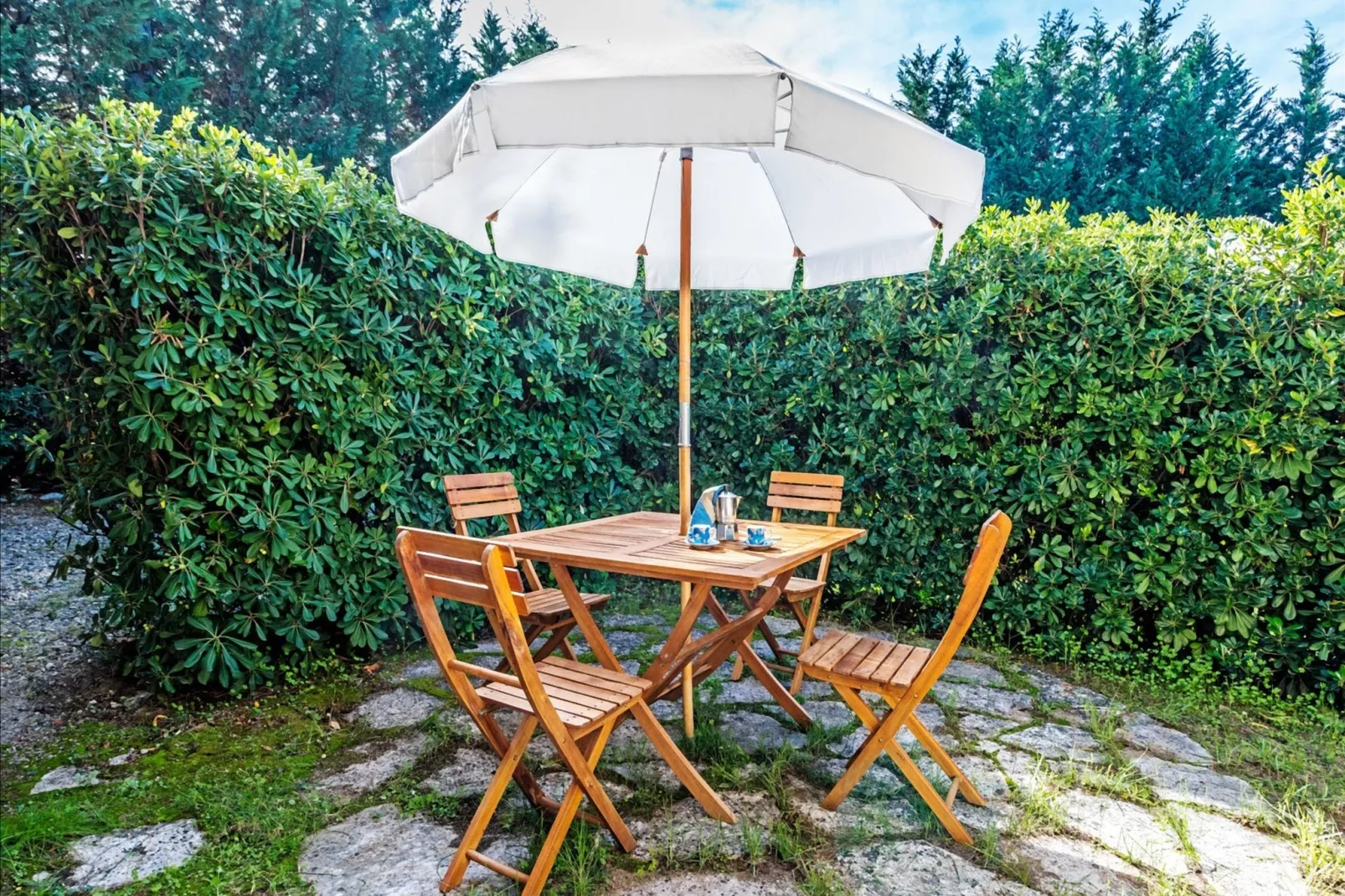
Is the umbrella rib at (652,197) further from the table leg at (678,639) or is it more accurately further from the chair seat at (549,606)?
the table leg at (678,639)

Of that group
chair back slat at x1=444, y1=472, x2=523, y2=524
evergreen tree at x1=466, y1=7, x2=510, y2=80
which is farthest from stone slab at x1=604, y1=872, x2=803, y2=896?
evergreen tree at x1=466, y1=7, x2=510, y2=80

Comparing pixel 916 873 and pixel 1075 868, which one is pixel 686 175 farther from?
pixel 1075 868

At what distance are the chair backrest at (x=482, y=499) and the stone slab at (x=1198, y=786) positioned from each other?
2.83 metres

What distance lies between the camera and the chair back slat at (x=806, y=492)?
4.05 m

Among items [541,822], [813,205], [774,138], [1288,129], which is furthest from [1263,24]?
[541,822]

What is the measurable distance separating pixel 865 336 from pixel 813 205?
1.53m

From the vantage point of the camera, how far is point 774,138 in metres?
2.11

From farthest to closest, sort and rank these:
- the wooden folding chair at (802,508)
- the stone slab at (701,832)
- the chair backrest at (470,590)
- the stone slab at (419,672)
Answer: the stone slab at (419,672), the wooden folding chair at (802,508), the stone slab at (701,832), the chair backrest at (470,590)

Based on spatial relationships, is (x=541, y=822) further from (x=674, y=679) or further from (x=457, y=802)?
(x=674, y=679)

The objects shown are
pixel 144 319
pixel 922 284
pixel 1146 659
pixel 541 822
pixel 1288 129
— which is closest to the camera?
pixel 541 822

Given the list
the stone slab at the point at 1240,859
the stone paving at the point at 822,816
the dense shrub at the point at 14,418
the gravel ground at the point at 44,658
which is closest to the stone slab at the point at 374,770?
the stone paving at the point at 822,816

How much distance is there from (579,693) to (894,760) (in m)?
1.08

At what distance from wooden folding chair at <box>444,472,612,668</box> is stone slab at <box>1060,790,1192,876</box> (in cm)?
213

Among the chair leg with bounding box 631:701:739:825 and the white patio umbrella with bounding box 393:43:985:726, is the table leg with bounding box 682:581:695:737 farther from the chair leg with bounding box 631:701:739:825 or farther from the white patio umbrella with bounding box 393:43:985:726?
the chair leg with bounding box 631:701:739:825
